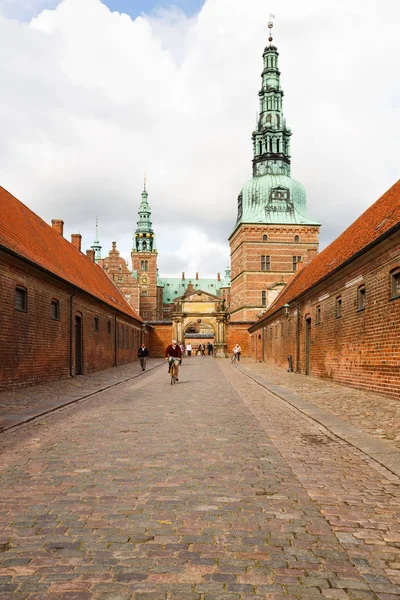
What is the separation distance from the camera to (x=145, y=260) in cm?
11131

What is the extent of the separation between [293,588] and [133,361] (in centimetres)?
4101

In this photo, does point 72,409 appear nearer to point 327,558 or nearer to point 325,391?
point 325,391

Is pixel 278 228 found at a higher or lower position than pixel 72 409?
higher

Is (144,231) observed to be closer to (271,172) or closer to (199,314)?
(271,172)

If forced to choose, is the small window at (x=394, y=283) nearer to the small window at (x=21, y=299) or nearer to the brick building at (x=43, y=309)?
the brick building at (x=43, y=309)

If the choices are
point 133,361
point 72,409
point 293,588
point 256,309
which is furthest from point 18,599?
point 256,309

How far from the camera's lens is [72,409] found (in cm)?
1227

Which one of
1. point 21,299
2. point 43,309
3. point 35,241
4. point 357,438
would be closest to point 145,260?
point 35,241

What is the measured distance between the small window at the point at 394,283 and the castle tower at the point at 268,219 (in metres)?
54.1

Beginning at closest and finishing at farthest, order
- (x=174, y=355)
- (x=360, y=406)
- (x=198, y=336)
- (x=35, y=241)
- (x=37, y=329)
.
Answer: (x=360, y=406) → (x=37, y=329) → (x=174, y=355) → (x=35, y=241) → (x=198, y=336)

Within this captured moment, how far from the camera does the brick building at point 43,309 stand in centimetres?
1634

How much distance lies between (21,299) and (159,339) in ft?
137

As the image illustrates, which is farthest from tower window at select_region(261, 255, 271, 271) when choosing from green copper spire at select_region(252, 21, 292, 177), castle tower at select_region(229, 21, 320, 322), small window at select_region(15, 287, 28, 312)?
small window at select_region(15, 287, 28, 312)

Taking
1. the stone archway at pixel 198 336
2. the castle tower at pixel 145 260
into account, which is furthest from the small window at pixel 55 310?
the castle tower at pixel 145 260
